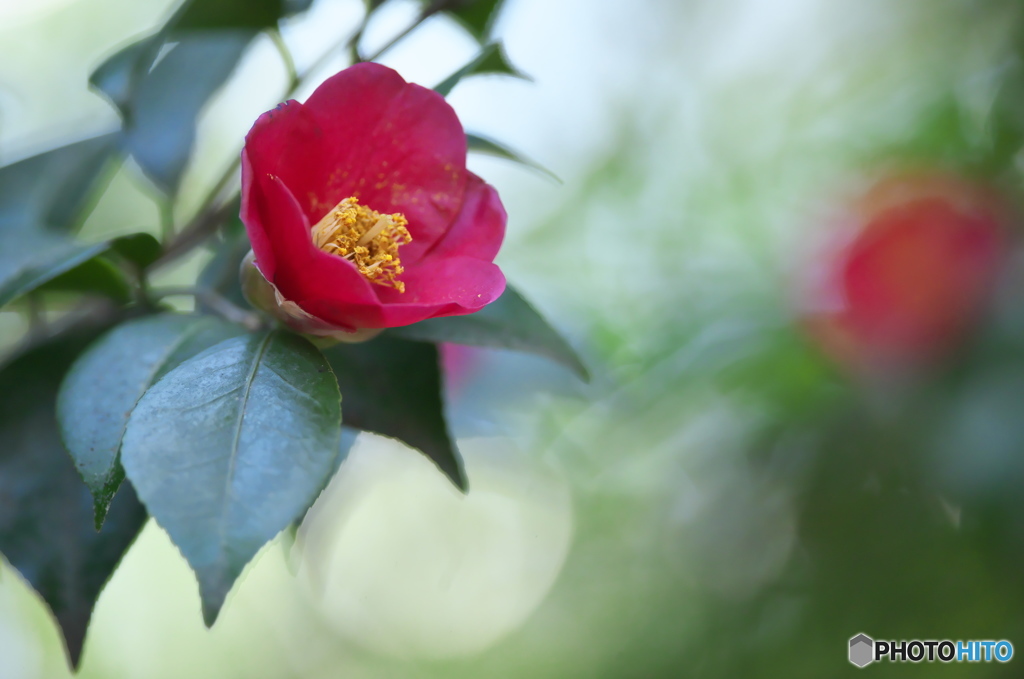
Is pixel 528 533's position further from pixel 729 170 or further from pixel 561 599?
pixel 729 170

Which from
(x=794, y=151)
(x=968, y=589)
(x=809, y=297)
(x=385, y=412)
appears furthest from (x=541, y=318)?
(x=794, y=151)

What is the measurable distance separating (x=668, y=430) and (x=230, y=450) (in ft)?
3.19

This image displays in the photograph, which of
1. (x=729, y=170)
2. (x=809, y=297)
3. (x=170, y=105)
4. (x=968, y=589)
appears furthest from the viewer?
(x=729, y=170)

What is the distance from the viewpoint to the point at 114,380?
402 millimetres

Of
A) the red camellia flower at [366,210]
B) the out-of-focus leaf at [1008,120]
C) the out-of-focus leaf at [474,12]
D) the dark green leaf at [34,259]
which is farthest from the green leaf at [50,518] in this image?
the out-of-focus leaf at [1008,120]

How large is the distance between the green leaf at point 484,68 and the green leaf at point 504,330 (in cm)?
14

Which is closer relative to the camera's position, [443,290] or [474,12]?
[443,290]

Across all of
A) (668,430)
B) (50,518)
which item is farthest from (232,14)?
(668,430)

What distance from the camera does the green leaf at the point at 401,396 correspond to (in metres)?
0.49

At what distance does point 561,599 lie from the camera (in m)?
1.52

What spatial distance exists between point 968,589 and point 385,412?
93cm

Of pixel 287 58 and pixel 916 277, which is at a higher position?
pixel 287 58

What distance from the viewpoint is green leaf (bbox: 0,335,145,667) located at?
44 cm

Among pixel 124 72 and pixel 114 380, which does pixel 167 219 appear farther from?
pixel 114 380
